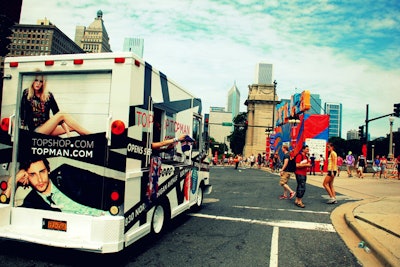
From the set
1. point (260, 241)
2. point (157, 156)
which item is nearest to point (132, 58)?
point (157, 156)

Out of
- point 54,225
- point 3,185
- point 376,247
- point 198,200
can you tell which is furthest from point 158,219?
point 376,247

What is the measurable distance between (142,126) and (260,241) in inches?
116

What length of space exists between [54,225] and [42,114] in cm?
156

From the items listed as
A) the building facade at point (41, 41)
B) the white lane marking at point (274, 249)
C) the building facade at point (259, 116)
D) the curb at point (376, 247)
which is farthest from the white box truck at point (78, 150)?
the building facade at point (41, 41)

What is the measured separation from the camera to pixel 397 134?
82688mm

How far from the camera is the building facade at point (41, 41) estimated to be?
104m

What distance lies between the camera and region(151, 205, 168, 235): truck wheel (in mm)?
5172

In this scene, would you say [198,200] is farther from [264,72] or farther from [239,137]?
[264,72]

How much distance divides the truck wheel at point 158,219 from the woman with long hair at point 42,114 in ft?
6.19

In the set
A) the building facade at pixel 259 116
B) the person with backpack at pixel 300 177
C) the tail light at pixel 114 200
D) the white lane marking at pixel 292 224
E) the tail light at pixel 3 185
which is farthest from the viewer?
the building facade at pixel 259 116

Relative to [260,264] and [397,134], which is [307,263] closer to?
[260,264]

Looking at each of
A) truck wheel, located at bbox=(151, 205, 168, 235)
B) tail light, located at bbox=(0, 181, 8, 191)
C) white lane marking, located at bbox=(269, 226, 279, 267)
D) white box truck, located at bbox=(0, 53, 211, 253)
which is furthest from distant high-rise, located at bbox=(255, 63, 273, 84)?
tail light, located at bbox=(0, 181, 8, 191)

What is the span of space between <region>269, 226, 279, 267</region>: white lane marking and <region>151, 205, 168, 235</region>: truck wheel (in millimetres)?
1918

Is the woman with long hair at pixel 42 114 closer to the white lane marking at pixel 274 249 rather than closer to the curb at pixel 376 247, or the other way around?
the white lane marking at pixel 274 249
